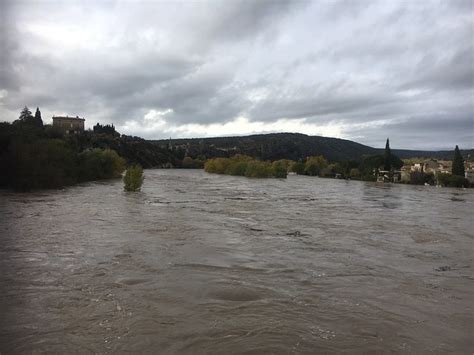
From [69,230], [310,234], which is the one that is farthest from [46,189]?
[310,234]

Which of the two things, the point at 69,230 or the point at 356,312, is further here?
the point at 69,230

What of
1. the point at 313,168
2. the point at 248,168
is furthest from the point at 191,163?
the point at 248,168

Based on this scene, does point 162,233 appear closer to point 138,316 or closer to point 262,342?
point 138,316

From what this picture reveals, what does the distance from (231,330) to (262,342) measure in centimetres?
74

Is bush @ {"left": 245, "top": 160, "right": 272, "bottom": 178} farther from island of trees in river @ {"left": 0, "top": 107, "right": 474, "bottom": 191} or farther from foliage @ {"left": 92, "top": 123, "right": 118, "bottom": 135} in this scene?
foliage @ {"left": 92, "top": 123, "right": 118, "bottom": 135}

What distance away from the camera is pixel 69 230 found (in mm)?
17938

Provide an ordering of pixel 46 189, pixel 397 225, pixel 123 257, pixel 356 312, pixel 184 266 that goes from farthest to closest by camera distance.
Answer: pixel 46 189 < pixel 397 225 < pixel 123 257 < pixel 184 266 < pixel 356 312

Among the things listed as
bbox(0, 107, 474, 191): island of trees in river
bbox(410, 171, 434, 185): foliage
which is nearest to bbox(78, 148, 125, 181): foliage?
bbox(0, 107, 474, 191): island of trees in river

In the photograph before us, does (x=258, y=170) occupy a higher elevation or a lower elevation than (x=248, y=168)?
lower

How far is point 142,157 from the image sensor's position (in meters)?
131

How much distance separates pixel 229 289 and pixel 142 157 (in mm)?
125210

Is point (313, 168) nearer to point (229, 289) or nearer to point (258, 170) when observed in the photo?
point (258, 170)

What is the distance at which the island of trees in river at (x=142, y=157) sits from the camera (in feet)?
126

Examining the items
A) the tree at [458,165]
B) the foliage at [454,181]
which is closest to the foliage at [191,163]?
the tree at [458,165]
